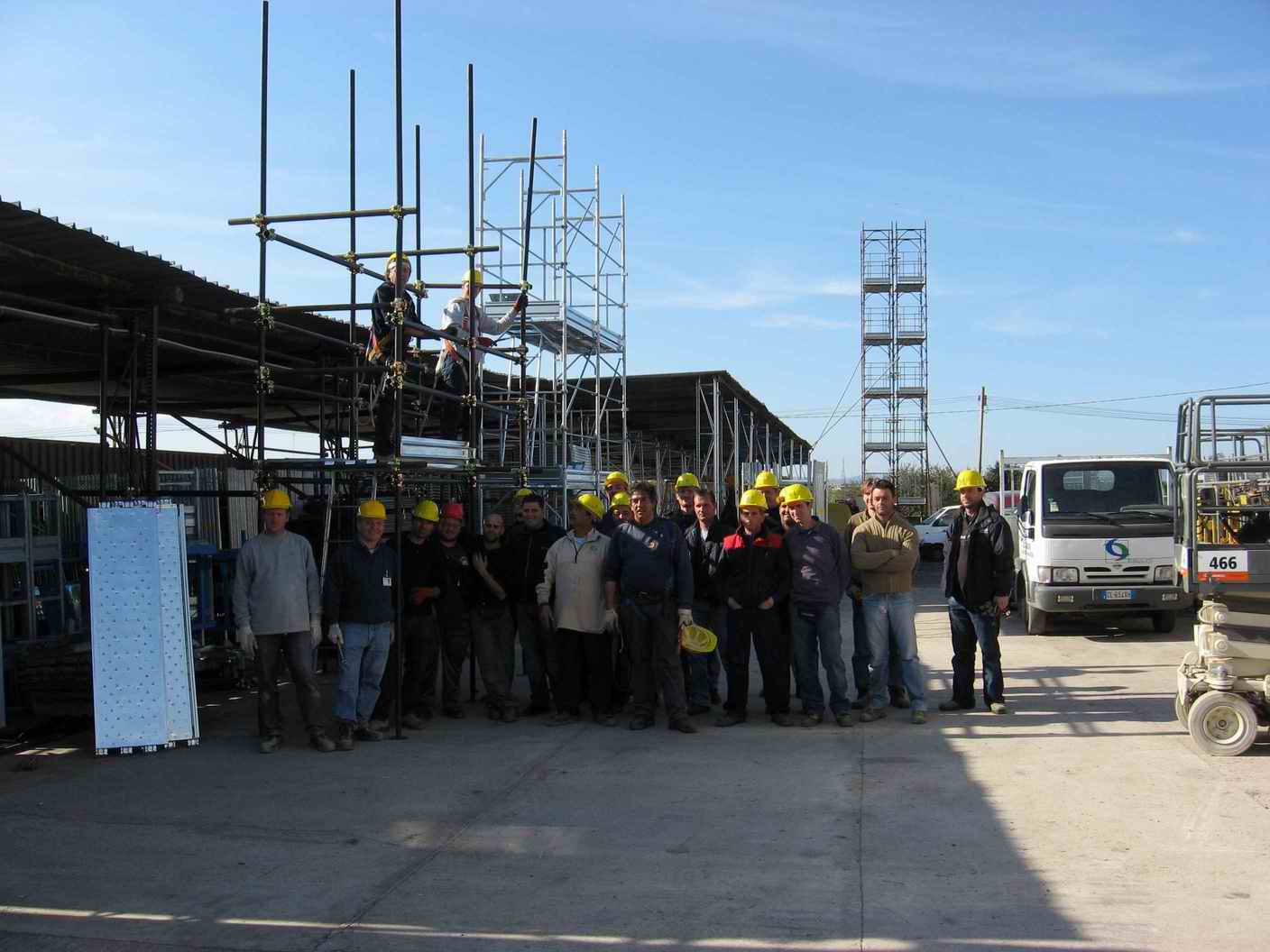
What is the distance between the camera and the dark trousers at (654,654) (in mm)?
8453

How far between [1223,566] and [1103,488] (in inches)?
262

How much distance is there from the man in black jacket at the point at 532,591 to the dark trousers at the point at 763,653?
4.94 ft

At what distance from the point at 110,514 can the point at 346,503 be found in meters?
3.47

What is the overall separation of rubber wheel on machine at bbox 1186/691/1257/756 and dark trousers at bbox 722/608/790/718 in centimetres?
289

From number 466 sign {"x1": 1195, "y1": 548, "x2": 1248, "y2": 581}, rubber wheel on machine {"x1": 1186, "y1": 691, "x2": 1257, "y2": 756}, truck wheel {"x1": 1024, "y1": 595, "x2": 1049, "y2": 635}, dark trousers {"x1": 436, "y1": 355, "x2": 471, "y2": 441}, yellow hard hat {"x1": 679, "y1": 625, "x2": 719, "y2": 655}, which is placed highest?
dark trousers {"x1": 436, "y1": 355, "x2": 471, "y2": 441}

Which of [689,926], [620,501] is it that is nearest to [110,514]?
[620,501]

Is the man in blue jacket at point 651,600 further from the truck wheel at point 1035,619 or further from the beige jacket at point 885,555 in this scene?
the truck wheel at point 1035,619

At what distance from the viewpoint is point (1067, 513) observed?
13773mm

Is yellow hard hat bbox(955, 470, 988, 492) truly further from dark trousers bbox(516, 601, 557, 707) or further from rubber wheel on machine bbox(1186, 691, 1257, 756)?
dark trousers bbox(516, 601, 557, 707)

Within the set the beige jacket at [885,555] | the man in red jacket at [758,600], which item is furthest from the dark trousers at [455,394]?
the beige jacket at [885,555]

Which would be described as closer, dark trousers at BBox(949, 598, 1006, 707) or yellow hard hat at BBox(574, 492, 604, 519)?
dark trousers at BBox(949, 598, 1006, 707)

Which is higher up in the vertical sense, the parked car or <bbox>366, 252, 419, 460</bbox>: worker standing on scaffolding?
<bbox>366, 252, 419, 460</bbox>: worker standing on scaffolding

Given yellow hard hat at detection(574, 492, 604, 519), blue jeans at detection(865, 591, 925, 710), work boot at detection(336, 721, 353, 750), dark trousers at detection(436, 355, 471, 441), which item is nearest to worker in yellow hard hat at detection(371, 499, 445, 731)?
work boot at detection(336, 721, 353, 750)

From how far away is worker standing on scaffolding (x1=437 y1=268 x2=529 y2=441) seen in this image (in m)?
10.3
